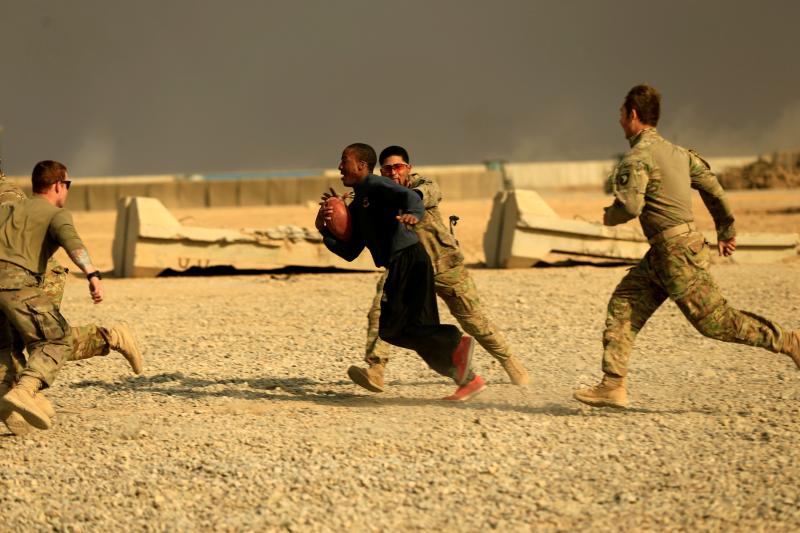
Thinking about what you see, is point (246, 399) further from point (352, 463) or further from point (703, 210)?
point (703, 210)

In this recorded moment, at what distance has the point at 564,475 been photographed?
5.09 meters

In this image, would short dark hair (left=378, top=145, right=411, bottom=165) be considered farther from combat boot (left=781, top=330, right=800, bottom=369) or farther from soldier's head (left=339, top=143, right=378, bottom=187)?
combat boot (left=781, top=330, right=800, bottom=369)

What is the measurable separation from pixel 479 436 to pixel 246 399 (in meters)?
1.86

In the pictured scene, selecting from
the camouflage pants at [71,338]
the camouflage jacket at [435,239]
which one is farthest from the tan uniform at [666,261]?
the camouflage pants at [71,338]

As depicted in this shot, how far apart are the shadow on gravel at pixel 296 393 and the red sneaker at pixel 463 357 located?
0.20 meters

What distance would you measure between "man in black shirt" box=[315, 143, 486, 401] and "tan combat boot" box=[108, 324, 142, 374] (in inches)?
50.8

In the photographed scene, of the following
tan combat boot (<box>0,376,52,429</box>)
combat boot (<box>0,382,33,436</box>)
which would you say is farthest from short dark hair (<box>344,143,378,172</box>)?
combat boot (<box>0,382,33,436</box>)

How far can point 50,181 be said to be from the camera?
20.3 feet

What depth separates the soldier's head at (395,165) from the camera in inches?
275

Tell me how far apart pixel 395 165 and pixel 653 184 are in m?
1.62

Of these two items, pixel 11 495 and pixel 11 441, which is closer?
pixel 11 495

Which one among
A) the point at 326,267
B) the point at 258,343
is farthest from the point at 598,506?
the point at 326,267

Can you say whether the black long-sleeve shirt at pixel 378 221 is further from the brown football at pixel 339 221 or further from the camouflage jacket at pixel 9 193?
the camouflage jacket at pixel 9 193

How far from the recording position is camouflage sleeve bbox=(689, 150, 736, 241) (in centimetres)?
625
